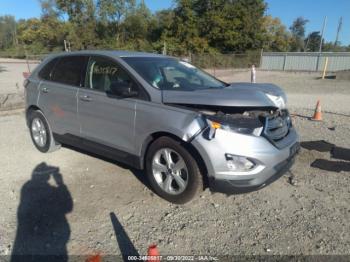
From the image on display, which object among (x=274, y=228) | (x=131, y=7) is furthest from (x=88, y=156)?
(x=131, y=7)

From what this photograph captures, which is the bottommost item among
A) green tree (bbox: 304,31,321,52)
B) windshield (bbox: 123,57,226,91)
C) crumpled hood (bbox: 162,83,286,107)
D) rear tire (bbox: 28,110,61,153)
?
rear tire (bbox: 28,110,61,153)

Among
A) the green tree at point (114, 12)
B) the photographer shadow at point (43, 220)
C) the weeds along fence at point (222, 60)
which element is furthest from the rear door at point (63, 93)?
the green tree at point (114, 12)

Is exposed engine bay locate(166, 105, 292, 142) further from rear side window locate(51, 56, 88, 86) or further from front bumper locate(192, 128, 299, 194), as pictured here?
rear side window locate(51, 56, 88, 86)

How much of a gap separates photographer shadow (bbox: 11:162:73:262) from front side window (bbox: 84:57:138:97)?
4.67 ft

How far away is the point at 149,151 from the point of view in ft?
13.3

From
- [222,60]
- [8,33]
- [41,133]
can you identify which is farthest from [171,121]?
[8,33]

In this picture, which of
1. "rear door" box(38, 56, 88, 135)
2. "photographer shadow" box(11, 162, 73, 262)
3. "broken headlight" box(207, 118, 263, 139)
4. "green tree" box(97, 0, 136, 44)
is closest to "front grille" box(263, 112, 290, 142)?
"broken headlight" box(207, 118, 263, 139)

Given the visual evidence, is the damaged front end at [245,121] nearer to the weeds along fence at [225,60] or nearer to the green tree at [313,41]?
the weeds along fence at [225,60]

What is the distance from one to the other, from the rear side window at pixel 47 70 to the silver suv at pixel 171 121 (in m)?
0.19

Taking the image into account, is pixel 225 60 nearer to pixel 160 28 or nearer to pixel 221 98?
pixel 160 28

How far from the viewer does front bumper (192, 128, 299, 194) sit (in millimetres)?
3457

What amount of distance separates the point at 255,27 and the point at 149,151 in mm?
45119

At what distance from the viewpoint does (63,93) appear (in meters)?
5.04

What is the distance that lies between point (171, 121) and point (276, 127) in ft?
3.99
